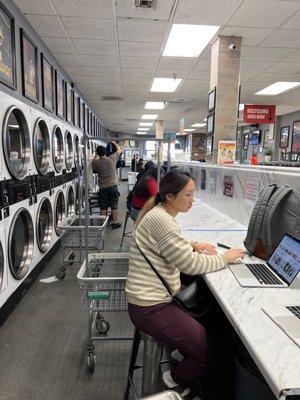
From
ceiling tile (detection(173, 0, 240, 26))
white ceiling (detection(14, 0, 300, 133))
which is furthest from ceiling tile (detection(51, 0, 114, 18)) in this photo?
ceiling tile (detection(173, 0, 240, 26))

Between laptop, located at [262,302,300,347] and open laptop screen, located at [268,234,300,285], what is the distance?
0.24 m

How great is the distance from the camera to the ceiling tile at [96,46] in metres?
4.25

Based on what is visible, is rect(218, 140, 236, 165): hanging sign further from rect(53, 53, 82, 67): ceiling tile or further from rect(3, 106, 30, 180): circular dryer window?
rect(53, 53, 82, 67): ceiling tile

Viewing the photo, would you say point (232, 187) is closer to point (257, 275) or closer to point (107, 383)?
point (257, 275)

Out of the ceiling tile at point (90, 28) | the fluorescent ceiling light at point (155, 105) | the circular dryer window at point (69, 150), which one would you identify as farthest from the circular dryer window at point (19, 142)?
the fluorescent ceiling light at point (155, 105)

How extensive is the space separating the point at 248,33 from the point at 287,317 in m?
3.94

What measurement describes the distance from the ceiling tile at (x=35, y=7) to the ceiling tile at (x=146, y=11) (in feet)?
2.39

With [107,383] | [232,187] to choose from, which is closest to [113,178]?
[232,187]

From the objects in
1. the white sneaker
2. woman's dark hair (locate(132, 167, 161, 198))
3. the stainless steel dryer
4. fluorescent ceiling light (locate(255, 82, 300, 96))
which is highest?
fluorescent ceiling light (locate(255, 82, 300, 96))

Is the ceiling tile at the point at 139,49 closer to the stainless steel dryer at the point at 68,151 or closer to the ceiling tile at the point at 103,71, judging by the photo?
the ceiling tile at the point at 103,71

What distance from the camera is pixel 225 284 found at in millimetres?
1450

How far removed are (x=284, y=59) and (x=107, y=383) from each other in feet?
17.1

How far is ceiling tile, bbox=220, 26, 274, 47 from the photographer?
3878mm

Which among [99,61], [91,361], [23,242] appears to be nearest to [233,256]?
[91,361]
